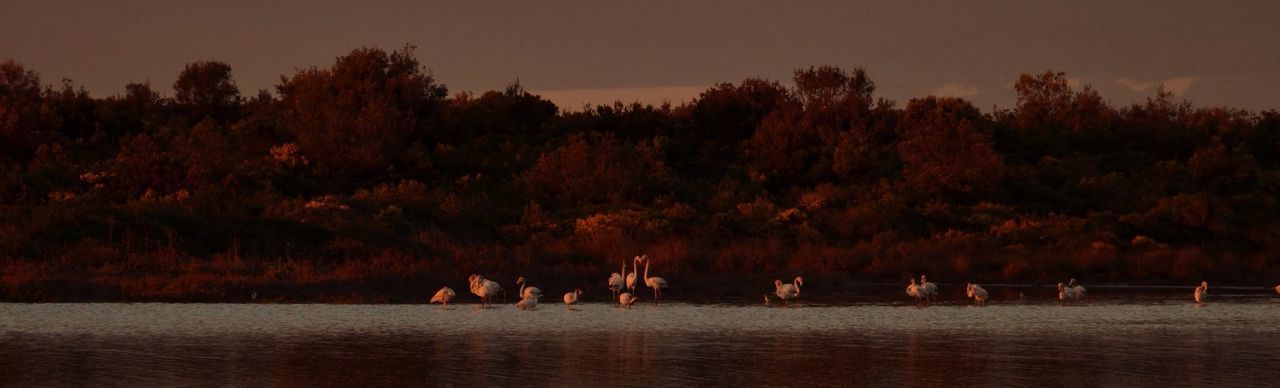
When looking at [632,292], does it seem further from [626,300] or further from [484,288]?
[484,288]

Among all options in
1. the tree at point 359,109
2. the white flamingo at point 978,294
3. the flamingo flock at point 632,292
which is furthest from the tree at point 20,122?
the white flamingo at point 978,294

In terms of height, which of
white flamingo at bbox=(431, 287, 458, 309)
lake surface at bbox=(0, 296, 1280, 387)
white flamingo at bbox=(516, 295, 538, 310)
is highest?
white flamingo at bbox=(431, 287, 458, 309)

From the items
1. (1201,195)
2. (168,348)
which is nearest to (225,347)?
(168,348)

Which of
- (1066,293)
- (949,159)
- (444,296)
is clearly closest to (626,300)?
(444,296)

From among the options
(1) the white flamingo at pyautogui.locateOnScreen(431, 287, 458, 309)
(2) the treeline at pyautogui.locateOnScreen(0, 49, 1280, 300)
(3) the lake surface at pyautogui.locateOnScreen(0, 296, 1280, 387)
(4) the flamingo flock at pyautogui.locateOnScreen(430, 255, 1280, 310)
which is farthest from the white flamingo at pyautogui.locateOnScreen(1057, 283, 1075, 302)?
(1) the white flamingo at pyautogui.locateOnScreen(431, 287, 458, 309)

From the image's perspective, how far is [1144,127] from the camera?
79625mm

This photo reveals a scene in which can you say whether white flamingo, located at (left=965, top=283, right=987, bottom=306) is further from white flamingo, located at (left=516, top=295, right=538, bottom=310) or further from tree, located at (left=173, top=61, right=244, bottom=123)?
tree, located at (left=173, top=61, right=244, bottom=123)

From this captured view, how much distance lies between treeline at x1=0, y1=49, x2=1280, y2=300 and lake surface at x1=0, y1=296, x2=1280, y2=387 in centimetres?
779

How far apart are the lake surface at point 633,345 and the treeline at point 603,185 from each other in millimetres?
7787

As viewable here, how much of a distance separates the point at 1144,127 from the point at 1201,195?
20.6m

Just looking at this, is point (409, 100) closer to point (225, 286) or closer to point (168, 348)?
point (225, 286)

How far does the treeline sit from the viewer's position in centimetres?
4309

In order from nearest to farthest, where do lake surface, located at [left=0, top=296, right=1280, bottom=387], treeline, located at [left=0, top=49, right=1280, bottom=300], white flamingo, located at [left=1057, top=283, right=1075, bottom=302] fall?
lake surface, located at [left=0, top=296, right=1280, bottom=387] → white flamingo, located at [left=1057, top=283, right=1075, bottom=302] → treeline, located at [left=0, top=49, right=1280, bottom=300]

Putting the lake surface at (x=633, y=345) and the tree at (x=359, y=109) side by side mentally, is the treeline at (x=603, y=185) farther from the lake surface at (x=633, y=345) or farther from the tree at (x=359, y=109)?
the lake surface at (x=633, y=345)
